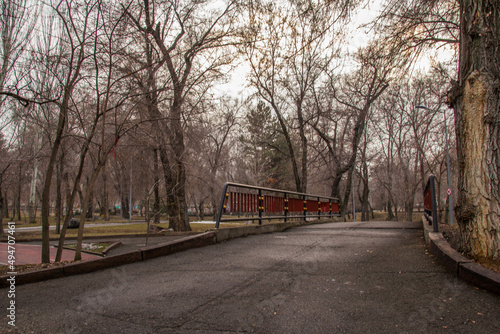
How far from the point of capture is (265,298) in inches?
141

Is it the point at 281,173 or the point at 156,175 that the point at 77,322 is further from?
the point at 281,173

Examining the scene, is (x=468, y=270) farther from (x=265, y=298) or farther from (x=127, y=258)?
(x=127, y=258)

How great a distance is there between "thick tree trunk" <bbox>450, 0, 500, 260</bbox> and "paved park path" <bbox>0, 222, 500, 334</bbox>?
73cm

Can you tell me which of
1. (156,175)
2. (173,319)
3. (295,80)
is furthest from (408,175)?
(173,319)

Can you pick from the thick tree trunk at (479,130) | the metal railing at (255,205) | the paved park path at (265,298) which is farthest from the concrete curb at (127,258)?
the thick tree trunk at (479,130)

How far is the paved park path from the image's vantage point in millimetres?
2934

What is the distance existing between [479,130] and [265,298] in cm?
367

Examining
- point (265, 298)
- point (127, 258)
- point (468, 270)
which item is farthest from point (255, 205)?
point (468, 270)

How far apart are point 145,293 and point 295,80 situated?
70.9 ft

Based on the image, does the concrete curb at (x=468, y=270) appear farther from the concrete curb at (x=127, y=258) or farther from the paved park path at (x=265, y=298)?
the concrete curb at (x=127, y=258)

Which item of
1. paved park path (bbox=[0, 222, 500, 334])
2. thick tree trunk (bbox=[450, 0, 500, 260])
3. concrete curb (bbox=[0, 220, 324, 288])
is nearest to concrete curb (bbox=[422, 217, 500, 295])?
paved park path (bbox=[0, 222, 500, 334])

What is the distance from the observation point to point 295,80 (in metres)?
23.7

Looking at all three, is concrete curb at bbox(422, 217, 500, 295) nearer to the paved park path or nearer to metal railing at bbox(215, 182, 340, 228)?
the paved park path

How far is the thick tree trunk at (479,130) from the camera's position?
4336 millimetres
